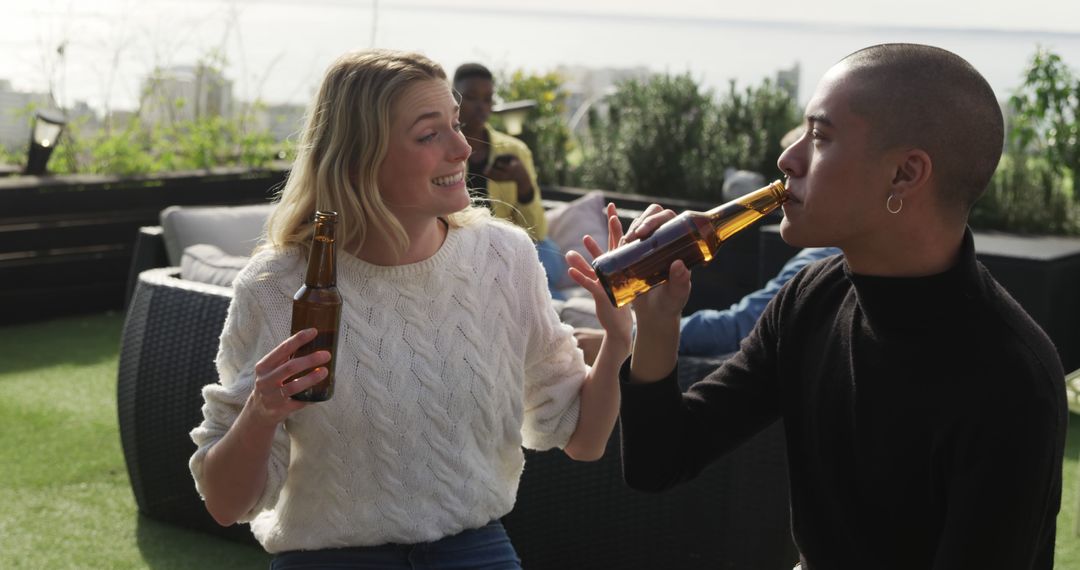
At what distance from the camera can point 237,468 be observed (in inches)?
83.4

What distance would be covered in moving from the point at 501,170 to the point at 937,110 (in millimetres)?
3803

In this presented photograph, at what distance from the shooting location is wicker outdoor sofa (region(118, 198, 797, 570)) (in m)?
3.19

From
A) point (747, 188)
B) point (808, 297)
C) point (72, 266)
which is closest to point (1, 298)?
point (72, 266)

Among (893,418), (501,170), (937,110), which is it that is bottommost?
(501,170)

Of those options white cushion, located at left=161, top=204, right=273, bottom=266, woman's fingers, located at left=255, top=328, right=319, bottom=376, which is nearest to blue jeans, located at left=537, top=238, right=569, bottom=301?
white cushion, located at left=161, top=204, right=273, bottom=266

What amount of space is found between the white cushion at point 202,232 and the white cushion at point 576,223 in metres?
1.56

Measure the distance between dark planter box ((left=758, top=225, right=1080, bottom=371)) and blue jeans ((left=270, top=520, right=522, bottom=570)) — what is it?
3907mm

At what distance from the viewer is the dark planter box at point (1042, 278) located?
5711mm

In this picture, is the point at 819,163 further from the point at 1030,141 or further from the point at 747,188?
the point at 1030,141

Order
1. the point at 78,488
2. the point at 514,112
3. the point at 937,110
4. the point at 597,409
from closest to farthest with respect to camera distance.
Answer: the point at 937,110, the point at 597,409, the point at 78,488, the point at 514,112

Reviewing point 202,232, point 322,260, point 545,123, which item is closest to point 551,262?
point 202,232

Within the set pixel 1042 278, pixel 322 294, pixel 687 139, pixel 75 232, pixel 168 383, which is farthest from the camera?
pixel 687 139

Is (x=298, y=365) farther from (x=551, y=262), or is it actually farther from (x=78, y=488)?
(x=551, y=262)

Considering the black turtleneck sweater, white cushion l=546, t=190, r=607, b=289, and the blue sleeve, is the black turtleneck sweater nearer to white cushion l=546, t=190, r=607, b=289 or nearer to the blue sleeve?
the blue sleeve
